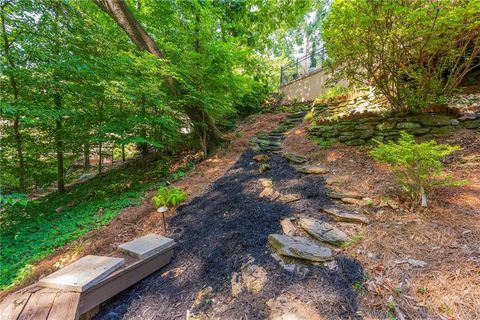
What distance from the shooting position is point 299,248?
5.76 feet

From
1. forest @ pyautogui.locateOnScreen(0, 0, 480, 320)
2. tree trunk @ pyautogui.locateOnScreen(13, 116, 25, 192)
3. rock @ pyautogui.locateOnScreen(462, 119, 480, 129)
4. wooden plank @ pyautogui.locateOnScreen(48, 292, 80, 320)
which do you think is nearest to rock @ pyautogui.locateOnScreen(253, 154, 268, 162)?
forest @ pyautogui.locateOnScreen(0, 0, 480, 320)

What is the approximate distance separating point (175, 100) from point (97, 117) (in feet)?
5.41

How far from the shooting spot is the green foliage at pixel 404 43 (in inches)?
108

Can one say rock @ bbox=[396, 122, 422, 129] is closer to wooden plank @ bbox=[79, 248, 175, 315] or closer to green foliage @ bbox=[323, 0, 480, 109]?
green foliage @ bbox=[323, 0, 480, 109]

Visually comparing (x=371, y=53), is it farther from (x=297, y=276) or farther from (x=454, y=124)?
(x=297, y=276)

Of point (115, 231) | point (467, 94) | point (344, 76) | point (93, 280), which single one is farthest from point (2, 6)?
point (467, 94)

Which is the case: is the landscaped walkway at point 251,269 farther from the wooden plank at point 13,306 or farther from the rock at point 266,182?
the wooden plank at point 13,306

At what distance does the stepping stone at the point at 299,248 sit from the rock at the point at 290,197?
2.58 feet

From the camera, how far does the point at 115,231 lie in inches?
116

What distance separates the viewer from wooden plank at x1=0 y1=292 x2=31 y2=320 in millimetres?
1343

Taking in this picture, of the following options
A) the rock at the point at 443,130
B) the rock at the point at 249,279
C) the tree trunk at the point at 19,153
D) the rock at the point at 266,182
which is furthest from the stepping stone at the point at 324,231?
the tree trunk at the point at 19,153

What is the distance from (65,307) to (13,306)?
38 cm

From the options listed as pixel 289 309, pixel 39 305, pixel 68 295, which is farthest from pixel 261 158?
pixel 39 305

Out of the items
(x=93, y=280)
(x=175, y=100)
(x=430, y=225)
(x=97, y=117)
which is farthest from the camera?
(x=175, y=100)
